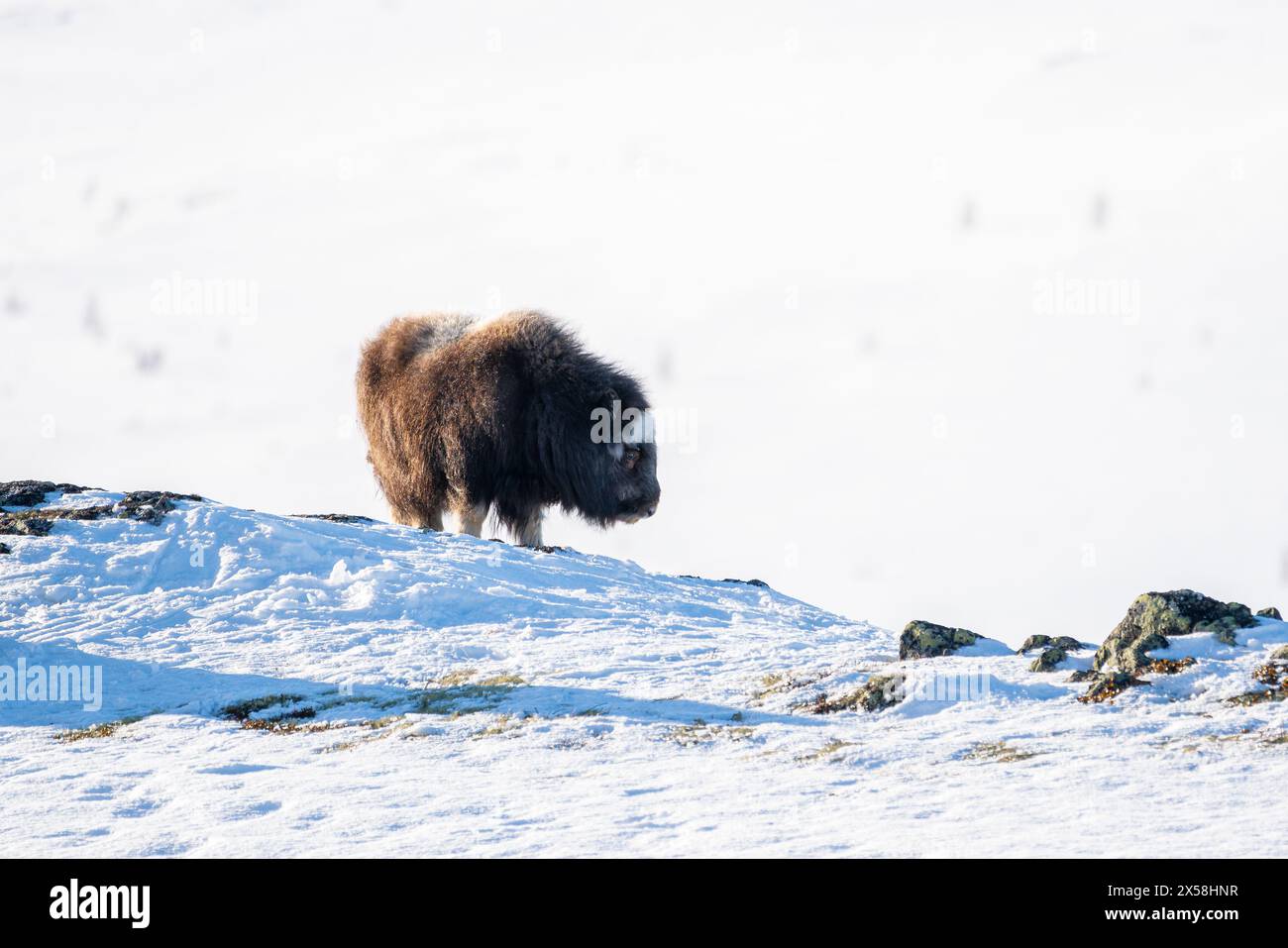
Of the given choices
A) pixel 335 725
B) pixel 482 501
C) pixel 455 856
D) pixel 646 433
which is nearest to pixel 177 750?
pixel 335 725

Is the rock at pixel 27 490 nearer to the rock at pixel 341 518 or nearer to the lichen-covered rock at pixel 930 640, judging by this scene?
the rock at pixel 341 518

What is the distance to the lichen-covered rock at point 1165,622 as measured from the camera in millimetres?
8711

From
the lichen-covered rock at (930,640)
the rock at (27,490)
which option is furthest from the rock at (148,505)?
the lichen-covered rock at (930,640)

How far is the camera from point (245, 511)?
1427 centimetres

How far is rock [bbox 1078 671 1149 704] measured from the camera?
27.2ft

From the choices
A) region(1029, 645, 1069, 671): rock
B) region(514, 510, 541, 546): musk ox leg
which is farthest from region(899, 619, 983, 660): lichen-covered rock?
region(514, 510, 541, 546): musk ox leg

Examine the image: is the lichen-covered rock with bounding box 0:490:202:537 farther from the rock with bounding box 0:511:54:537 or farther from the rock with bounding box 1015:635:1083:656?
the rock with bounding box 1015:635:1083:656

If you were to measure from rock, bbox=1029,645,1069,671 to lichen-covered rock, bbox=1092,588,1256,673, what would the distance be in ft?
0.71

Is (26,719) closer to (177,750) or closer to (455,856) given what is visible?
(177,750)

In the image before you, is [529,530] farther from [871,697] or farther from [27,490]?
[871,697]

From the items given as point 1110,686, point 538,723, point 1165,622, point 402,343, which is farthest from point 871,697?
point 402,343

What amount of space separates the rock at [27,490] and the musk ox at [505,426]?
3.29 m

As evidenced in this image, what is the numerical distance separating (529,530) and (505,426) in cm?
139

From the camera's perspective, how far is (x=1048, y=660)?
29.7 ft
